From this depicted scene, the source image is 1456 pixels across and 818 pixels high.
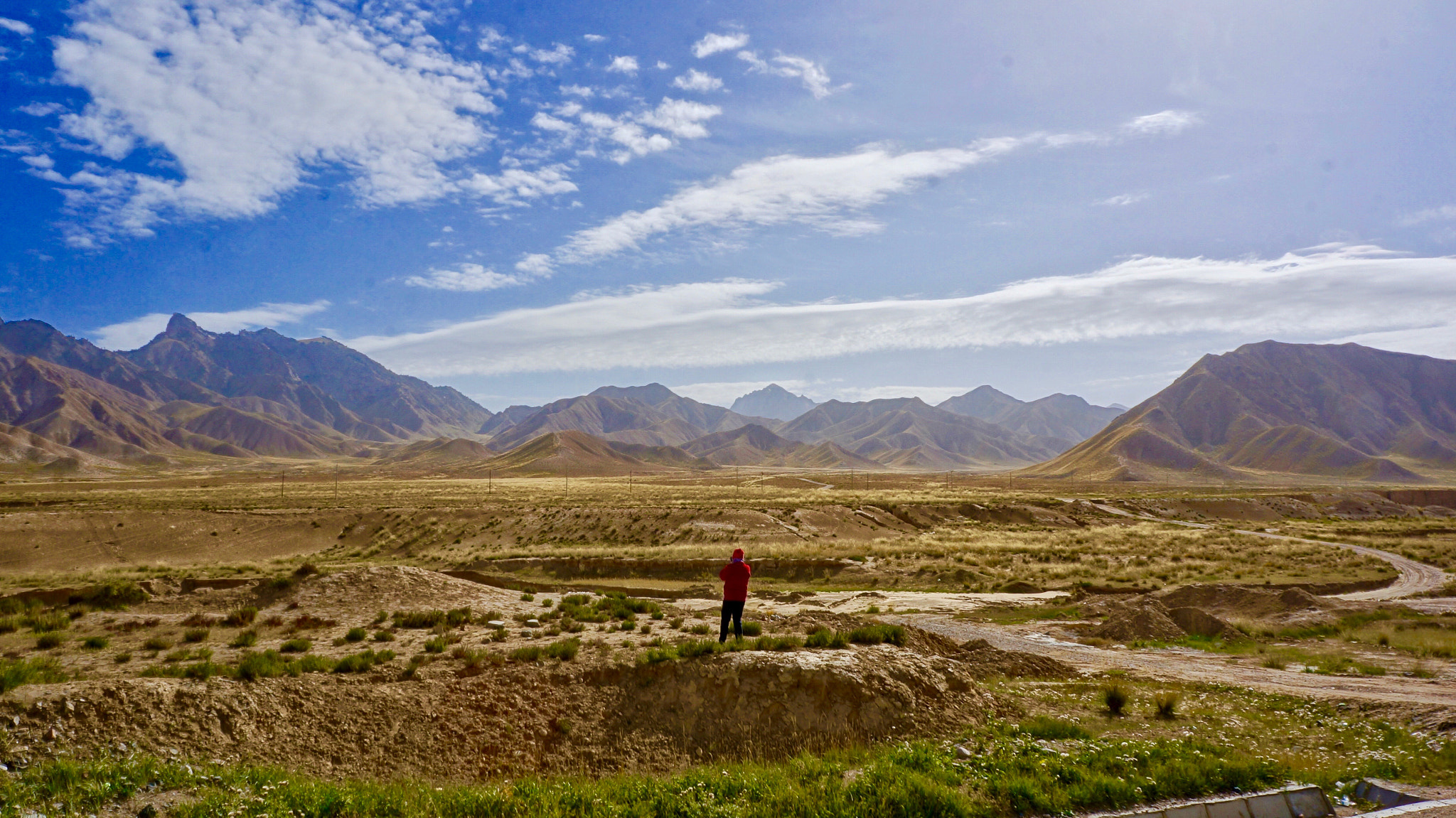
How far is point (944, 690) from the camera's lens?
41.7 ft

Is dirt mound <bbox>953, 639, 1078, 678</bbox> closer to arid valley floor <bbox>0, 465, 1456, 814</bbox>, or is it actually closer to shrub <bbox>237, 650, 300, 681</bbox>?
arid valley floor <bbox>0, 465, 1456, 814</bbox>

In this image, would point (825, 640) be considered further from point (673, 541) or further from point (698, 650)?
point (673, 541)

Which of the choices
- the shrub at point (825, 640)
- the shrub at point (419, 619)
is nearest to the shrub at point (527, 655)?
the shrub at point (825, 640)

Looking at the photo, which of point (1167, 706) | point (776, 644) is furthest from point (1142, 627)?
point (776, 644)

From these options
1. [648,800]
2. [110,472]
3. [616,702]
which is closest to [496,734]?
[616,702]

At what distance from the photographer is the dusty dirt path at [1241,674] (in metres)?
12.9

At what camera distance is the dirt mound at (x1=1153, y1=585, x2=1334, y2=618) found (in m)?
25.0

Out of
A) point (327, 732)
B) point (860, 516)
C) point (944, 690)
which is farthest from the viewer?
point (860, 516)

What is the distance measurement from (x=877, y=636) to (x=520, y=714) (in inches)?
290

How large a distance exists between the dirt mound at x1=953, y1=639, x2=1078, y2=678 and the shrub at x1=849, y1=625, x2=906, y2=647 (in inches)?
71.0

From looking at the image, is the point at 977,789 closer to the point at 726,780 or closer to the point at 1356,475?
the point at 726,780

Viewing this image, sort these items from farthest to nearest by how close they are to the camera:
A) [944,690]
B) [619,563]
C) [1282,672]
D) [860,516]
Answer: [860,516]
[619,563]
[1282,672]
[944,690]

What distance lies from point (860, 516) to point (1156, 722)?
166 ft

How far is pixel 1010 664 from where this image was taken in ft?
51.8
